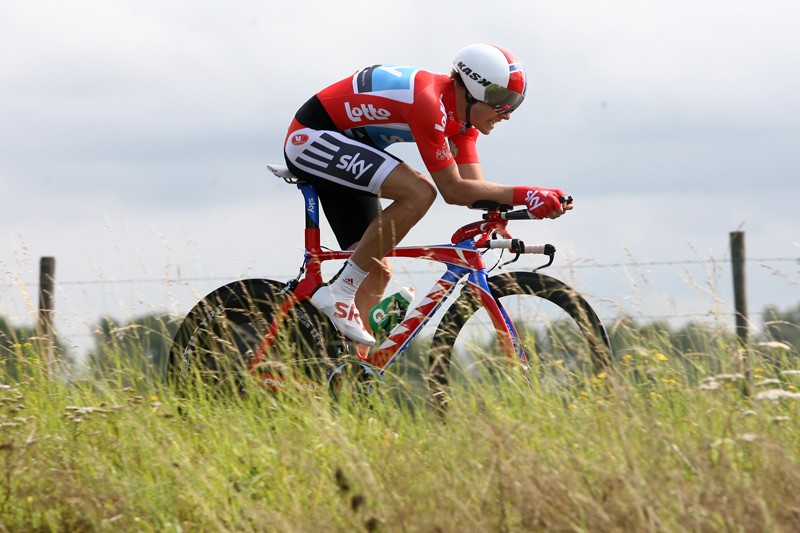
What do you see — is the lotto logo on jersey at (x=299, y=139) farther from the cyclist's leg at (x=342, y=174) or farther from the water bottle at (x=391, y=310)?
the water bottle at (x=391, y=310)

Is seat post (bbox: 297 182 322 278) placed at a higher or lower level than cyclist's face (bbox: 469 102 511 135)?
lower

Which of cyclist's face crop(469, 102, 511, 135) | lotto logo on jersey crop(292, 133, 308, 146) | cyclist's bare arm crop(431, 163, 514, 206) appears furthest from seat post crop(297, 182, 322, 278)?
cyclist's face crop(469, 102, 511, 135)

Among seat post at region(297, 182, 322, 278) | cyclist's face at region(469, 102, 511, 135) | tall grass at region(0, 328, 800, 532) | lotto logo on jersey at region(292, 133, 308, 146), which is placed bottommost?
tall grass at region(0, 328, 800, 532)

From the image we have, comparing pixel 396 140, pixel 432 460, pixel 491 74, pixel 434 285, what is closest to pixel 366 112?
pixel 396 140

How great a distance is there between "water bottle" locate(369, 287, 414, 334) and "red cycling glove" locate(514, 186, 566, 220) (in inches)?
33.8

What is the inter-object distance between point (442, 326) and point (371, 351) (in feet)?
1.53

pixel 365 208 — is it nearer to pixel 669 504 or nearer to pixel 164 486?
pixel 164 486

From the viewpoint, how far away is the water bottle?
19.6ft

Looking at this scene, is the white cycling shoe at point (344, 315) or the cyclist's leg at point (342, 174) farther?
the white cycling shoe at point (344, 315)

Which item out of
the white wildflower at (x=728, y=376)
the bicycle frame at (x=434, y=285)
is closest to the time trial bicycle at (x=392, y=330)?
the bicycle frame at (x=434, y=285)

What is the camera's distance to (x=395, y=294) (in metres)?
6.00

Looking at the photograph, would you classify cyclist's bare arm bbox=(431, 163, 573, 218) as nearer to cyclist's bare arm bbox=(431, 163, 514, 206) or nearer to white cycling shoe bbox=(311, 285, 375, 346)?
cyclist's bare arm bbox=(431, 163, 514, 206)

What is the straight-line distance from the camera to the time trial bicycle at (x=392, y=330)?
536 cm

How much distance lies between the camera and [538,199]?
213 inches
